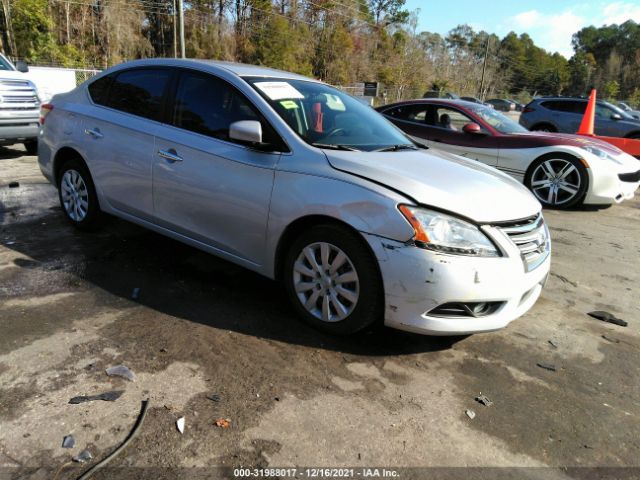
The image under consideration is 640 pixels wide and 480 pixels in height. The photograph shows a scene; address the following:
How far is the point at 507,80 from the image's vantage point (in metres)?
104

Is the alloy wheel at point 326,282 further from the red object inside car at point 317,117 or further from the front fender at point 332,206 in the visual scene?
the red object inside car at point 317,117

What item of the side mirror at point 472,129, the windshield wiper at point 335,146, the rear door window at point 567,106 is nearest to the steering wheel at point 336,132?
the windshield wiper at point 335,146

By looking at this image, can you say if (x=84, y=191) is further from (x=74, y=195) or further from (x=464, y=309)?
(x=464, y=309)

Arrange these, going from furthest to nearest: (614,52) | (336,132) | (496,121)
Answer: (614,52), (496,121), (336,132)

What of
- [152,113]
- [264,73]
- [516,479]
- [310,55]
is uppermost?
[310,55]

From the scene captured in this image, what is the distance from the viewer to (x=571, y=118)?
46.5ft

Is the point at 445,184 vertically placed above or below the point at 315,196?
above

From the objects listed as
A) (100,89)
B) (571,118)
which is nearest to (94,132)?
(100,89)

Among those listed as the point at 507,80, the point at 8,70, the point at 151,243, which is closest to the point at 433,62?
the point at 507,80

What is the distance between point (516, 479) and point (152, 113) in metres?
3.63

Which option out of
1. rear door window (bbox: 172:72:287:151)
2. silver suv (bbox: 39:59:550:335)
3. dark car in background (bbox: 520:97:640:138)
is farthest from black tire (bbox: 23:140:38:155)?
dark car in background (bbox: 520:97:640:138)

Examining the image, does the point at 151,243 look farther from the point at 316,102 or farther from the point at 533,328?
the point at 533,328

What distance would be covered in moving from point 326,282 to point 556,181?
18.8 feet

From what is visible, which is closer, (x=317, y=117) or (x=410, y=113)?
(x=317, y=117)
